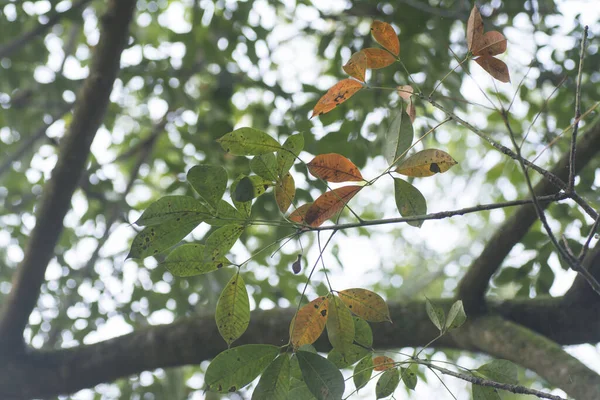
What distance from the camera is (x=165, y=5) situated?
9.86 ft

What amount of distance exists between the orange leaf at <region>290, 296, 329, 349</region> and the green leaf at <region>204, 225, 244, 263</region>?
12 centimetres

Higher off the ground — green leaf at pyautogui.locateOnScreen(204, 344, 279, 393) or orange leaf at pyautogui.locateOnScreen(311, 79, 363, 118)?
orange leaf at pyautogui.locateOnScreen(311, 79, 363, 118)

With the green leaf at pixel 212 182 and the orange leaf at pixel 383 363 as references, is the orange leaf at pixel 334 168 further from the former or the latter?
the orange leaf at pixel 383 363

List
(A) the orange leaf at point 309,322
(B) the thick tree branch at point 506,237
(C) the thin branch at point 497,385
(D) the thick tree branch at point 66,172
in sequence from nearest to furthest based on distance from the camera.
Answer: (C) the thin branch at point 497,385, (A) the orange leaf at point 309,322, (B) the thick tree branch at point 506,237, (D) the thick tree branch at point 66,172

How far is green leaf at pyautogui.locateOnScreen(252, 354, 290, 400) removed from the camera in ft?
2.30

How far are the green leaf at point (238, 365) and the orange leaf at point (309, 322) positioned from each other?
40 mm

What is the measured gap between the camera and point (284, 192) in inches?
30.0

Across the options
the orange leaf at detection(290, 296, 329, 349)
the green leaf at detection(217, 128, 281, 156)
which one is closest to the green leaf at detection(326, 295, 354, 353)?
the orange leaf at detection(290, 296, 329, 349)

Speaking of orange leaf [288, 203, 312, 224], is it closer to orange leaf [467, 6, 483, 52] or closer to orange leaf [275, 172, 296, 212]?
orange leaf [275, 172, 296, 212]

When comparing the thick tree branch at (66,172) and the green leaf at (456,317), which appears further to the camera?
Answer: the thick tree branch at (66,172)

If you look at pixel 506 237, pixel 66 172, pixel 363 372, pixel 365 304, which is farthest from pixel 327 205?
pixel 66 172

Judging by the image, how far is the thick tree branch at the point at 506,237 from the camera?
1244mm

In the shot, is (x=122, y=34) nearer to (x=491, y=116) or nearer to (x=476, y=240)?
(x=491, y=116)

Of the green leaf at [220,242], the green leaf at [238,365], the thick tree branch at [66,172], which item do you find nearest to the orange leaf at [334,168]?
the green leaf at [220,242]
